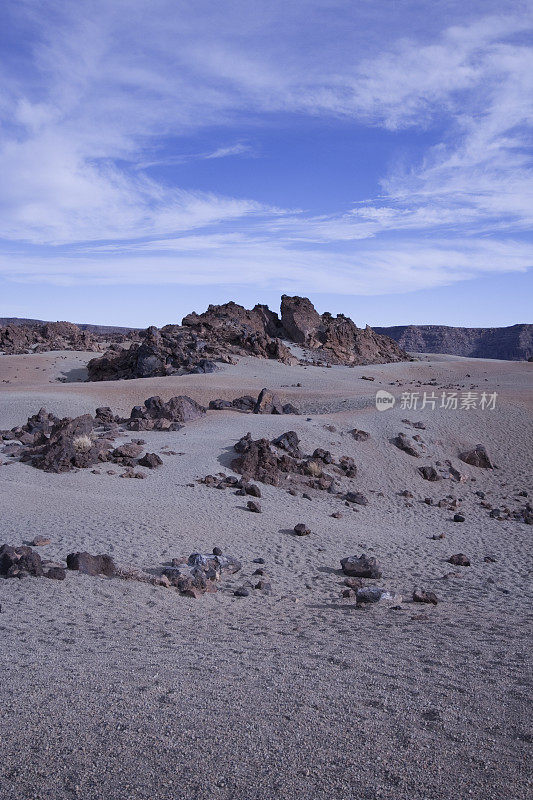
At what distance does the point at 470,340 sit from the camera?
312 ft

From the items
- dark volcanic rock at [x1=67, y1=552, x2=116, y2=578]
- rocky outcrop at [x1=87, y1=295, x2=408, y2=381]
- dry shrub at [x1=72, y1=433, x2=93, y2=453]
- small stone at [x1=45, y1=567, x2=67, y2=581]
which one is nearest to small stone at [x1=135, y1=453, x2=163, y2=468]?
dry shrub at [x1=72, y1=433, x2=93, y2=453]

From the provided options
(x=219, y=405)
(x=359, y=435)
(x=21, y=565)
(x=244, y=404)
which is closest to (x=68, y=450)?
(x=21, y=565)

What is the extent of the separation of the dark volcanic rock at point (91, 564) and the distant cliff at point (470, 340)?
82998 millimetres

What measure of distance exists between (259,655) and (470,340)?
316 feet

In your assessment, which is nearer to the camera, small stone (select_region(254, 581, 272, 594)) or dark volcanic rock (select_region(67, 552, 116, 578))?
dark volcanic rock (select_region(67, 552, 116, 578))

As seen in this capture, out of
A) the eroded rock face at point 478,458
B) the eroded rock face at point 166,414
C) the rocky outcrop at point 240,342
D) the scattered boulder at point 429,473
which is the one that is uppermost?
the rocky outcrop at point 240,342

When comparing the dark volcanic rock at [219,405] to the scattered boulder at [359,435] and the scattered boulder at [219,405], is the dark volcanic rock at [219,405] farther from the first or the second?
the scattered boulder at [359,435]

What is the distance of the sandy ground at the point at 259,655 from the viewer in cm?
340

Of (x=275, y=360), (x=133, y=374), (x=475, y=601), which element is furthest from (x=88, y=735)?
(x=275, y=360)

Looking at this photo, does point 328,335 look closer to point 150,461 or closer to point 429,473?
point 429,473

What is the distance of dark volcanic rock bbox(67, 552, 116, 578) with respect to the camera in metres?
7.58

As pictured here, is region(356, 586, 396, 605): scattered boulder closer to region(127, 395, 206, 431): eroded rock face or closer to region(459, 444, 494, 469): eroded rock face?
region(459, 444, 494, 469): eroded rock face

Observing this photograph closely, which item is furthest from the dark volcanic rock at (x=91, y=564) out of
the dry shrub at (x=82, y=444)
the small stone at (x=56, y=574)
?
the dry shrub at (x=82, y=444)

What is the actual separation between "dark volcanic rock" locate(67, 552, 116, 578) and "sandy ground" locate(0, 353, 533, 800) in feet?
0.47
